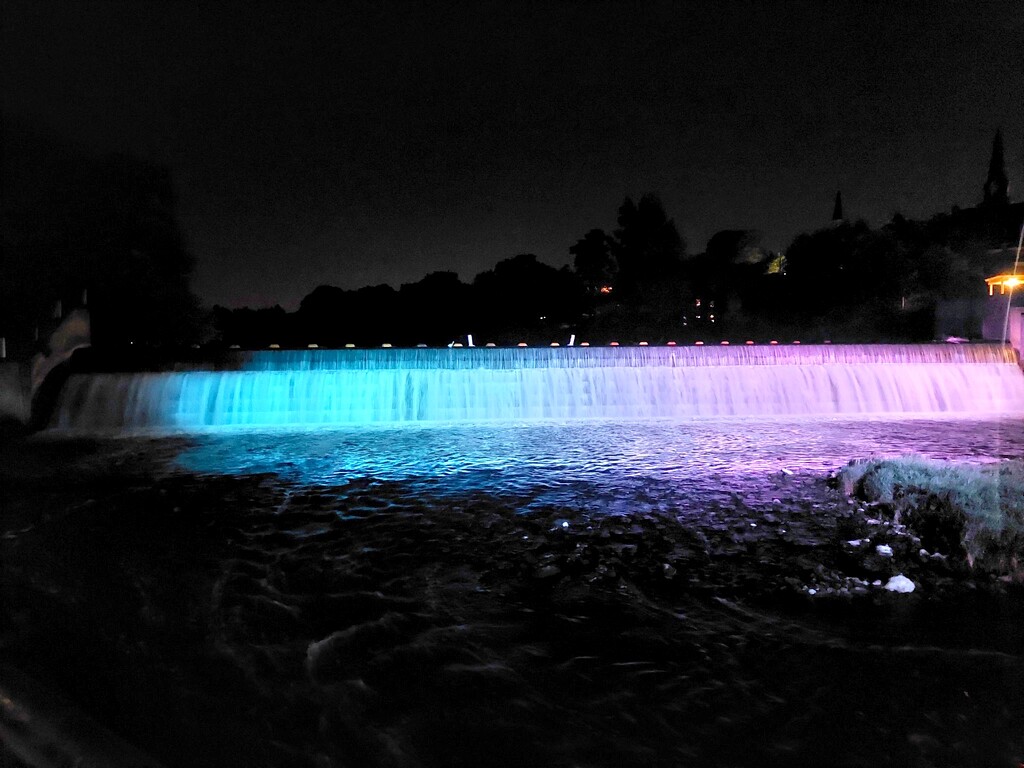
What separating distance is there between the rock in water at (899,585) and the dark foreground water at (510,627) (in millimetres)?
97

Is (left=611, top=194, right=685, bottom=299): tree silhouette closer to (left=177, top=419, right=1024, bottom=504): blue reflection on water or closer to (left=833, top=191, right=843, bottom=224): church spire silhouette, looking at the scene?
(left=833, top=191, right=843, bottom=224): church spire silhouette

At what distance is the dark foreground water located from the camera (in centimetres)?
338

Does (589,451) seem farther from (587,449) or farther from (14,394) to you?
(14,394)

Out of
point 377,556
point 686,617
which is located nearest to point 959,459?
point 686,617

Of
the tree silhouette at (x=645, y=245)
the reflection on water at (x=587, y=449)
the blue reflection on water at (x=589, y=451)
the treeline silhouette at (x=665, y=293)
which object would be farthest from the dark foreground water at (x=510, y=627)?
the tree silhouette at (x=645, y=245)

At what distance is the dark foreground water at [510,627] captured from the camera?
11.1 ft

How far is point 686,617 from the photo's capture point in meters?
4.67

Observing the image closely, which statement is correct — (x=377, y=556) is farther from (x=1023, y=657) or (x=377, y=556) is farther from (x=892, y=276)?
(x=892, y=276)

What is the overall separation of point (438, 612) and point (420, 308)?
51376 millimetres

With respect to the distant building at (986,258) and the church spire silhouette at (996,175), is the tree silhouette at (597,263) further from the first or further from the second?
the church spire silhouette at (996,175)

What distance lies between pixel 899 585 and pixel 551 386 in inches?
525

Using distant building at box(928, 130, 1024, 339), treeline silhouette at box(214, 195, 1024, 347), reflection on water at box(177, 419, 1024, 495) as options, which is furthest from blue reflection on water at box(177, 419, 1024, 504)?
treeline silhouette at box(214, 195, 1024, 347)

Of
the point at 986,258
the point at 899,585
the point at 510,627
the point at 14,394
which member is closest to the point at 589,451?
the point at 899,585

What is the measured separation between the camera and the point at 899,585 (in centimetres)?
502
